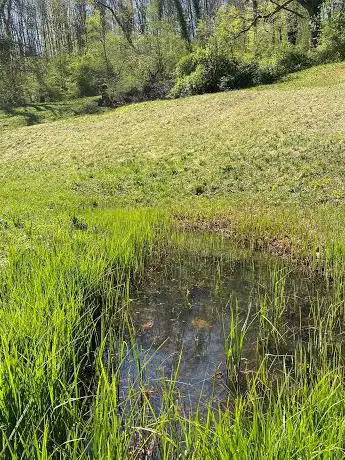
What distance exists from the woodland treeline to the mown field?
154 inches

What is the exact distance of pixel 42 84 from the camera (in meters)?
41.4

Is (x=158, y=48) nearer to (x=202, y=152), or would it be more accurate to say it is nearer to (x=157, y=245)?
(x=202, y=152)

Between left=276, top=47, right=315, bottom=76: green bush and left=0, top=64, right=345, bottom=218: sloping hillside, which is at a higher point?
left=276, top=47, right=315, bottom=76: green bush

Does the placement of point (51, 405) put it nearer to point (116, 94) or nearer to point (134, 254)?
point (134, 254)

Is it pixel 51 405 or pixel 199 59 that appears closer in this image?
pixel 51 405

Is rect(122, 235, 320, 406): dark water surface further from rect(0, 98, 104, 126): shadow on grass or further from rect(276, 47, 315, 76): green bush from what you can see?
rect(0, 98, 104, 126): shadow on grass

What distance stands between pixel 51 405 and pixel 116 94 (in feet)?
115

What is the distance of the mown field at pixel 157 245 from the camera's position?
2473 mm

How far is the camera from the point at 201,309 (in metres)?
5.74

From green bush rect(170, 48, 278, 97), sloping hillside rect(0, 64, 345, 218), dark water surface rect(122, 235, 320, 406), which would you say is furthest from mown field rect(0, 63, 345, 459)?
green bush rect(170, 48, 278, 97)

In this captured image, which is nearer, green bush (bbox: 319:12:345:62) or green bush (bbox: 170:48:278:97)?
green bush (bbox: 170:48:278:97)

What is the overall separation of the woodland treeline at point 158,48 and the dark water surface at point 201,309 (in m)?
12.0

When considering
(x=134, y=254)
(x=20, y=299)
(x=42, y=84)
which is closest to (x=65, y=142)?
(x=134, y=254)

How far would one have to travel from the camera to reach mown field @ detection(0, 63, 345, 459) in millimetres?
2473
